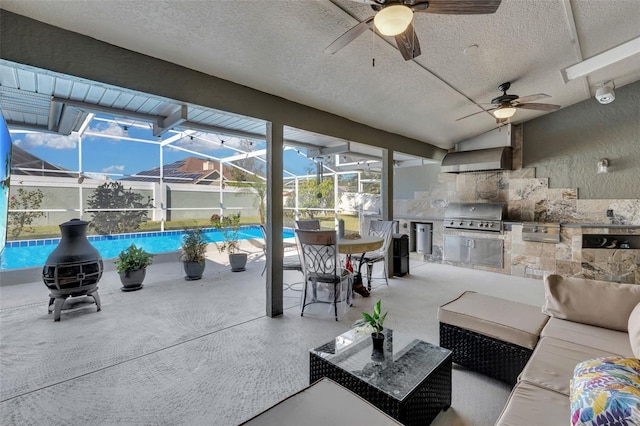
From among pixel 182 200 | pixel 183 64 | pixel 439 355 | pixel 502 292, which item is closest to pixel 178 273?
pixel 182 200

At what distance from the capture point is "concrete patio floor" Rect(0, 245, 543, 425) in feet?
5.77

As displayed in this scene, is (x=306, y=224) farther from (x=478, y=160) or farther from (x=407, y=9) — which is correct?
(x=407, y=9)

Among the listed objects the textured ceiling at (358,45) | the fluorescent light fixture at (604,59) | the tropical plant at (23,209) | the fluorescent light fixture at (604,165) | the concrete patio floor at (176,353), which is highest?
the fluorescent light fixture at (604,59)

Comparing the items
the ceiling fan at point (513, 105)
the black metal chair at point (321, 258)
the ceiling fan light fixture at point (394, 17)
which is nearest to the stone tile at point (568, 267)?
the ceiling fan at point (513, 105)

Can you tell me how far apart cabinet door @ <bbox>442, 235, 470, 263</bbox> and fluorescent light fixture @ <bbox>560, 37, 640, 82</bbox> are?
3055 mm

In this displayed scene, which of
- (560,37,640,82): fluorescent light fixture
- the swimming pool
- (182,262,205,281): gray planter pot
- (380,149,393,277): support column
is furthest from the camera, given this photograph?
the swimming pool

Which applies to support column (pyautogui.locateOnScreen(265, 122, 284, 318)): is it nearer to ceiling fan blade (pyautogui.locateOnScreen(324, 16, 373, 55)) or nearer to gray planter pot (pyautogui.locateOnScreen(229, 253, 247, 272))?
Result: ceiling fan blade (pyautogui.locateOnScreen(324, 16, 373, 55))

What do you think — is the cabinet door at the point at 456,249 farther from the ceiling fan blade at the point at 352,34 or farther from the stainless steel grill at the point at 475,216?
the ceiling fan blade at the point at 352,34

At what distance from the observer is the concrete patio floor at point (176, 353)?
69.2 inches

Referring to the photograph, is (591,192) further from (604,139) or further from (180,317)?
(180,317)

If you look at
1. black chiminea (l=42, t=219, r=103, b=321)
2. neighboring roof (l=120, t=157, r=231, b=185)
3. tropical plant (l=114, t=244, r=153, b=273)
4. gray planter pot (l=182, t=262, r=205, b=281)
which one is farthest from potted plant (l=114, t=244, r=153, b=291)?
neighboring roof (l=120, t=157, r=231, b=185)

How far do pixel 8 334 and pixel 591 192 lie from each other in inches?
309

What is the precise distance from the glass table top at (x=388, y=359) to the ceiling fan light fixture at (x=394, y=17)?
6.02 feet

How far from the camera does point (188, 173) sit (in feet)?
24.8
